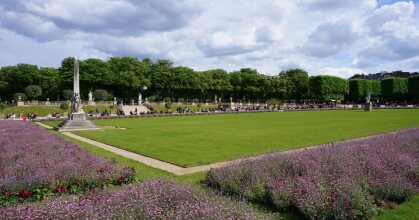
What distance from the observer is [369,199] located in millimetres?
8352

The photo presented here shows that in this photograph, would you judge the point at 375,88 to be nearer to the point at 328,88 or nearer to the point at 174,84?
the point at 328,88

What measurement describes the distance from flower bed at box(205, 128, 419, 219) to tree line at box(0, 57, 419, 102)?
243ft

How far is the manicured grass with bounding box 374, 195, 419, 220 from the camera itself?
7957mm

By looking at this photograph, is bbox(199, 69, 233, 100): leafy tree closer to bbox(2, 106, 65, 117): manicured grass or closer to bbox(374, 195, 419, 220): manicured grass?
bbox(2, 106, 65, 117): manicured grass

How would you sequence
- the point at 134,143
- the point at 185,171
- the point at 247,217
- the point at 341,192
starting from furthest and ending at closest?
the point at 134,143, the point at 185,171, the point at 341,192, the point at 247,217

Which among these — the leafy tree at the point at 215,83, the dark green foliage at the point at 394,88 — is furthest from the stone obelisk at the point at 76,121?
the dark green foliage at the point at 394,88

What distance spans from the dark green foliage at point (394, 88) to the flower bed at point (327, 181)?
346ft

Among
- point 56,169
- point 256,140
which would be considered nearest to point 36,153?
point 56,169

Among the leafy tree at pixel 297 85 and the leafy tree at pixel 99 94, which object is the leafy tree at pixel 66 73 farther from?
the leafy tree at pixel 297 85

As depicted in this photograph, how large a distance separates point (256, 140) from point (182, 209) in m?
16.2

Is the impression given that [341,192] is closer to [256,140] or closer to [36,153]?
[36,153]

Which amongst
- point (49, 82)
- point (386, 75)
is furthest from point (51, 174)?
point (386, 75)

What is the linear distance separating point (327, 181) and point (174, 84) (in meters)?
90.9

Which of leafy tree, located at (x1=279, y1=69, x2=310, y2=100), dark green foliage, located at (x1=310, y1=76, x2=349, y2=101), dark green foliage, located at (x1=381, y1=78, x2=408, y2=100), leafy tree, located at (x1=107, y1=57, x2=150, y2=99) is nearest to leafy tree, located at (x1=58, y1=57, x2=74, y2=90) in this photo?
leafy tree, located at (x1=107, y1=57, x2=150, y2=99)
